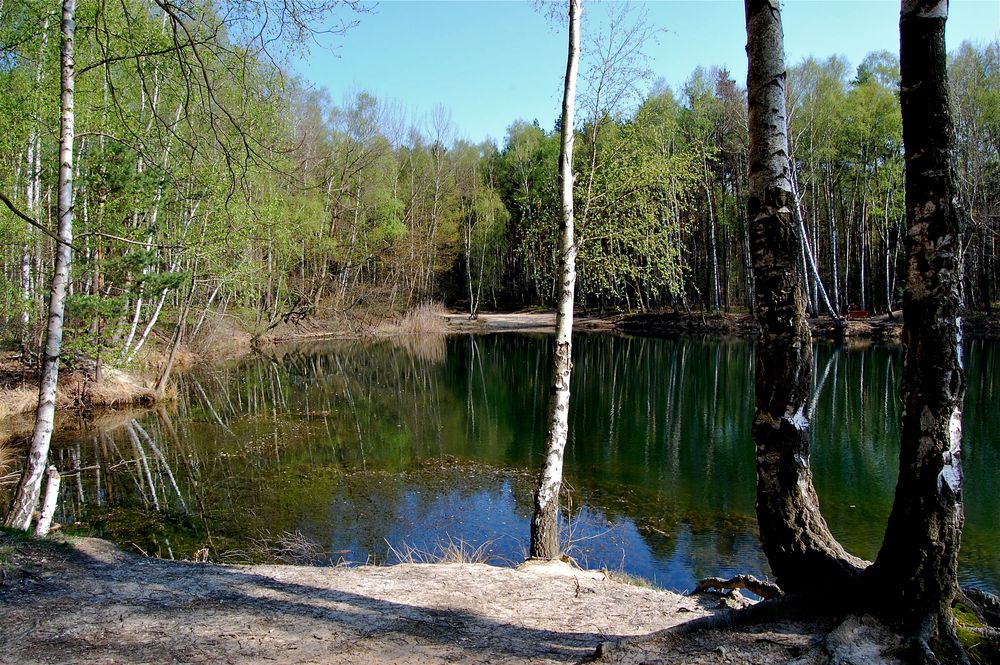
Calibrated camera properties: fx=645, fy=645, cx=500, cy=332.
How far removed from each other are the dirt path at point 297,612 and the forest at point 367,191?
2.51 meters

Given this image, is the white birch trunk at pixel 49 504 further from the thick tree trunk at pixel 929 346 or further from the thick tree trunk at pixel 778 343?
the thick tree trunk at pixel 929 346

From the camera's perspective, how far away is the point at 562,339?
7.49 m

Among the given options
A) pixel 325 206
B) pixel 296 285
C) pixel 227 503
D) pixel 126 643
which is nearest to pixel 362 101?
pixel 325 206

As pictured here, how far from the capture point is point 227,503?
405 inches

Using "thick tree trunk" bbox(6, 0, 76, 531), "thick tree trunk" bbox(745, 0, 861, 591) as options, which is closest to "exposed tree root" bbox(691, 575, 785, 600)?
"thick tree trunk" bbox(745, 0, 861, 591)

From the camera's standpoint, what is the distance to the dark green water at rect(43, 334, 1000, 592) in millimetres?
8812

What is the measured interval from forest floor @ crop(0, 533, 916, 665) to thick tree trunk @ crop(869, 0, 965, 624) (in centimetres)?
36

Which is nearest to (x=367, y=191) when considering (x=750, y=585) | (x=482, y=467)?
(x=482, y=467)

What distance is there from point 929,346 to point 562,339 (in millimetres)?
4748

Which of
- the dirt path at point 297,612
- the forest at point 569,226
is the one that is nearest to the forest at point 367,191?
the forest at point 569,226

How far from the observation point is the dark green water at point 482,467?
881 cm

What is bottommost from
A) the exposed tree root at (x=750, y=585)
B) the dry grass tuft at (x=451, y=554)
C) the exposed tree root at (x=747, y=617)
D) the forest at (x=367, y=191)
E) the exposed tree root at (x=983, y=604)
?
the dry grass tuft at (x=451, y=554)

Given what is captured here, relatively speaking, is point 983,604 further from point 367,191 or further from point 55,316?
point 367,191

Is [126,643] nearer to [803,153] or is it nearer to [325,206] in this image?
[325,206]
